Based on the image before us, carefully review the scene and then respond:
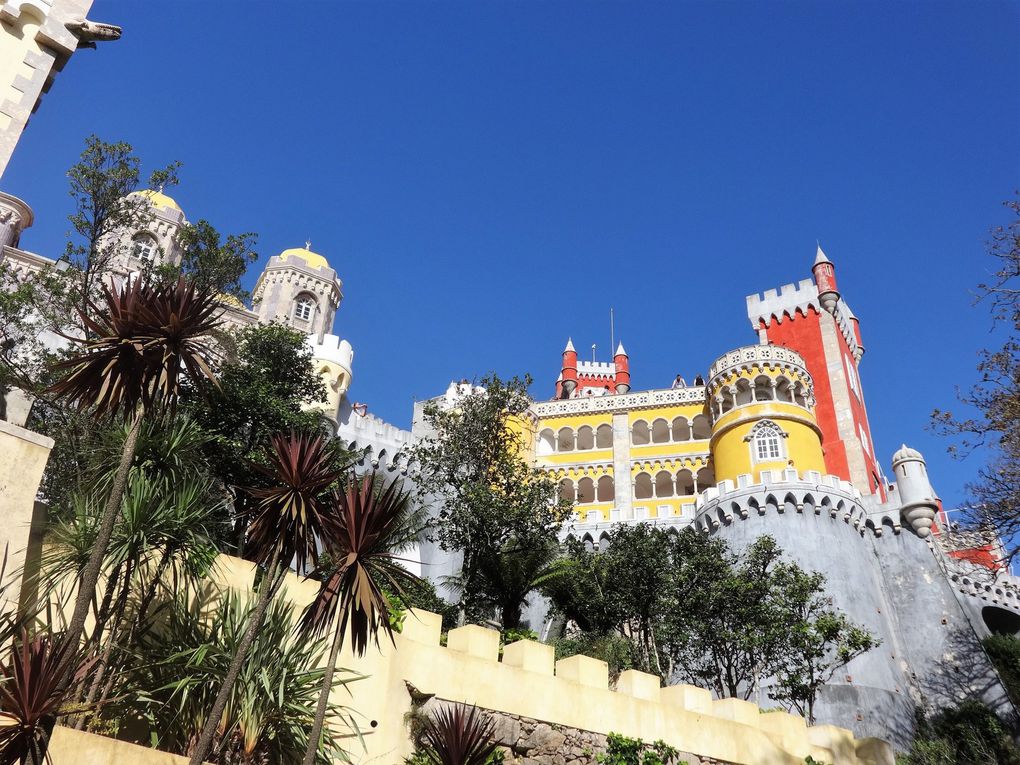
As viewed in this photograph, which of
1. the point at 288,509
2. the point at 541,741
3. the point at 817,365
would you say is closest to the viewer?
the point at 288,509

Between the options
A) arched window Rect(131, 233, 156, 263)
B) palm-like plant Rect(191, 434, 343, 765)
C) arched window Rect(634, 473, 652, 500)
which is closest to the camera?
palm-like plant Rect(191, 434, 343, 765)

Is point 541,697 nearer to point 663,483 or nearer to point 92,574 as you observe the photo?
point 92,574

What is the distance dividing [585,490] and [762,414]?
13668 mm

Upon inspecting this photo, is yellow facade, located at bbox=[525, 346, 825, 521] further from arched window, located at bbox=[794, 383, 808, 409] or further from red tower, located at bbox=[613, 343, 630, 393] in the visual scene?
red tower, located at bbox=[613, 343, 630, 393]

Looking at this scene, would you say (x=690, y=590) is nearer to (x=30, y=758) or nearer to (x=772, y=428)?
(x=772, y=428)

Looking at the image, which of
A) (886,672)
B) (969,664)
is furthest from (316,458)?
(969,664)

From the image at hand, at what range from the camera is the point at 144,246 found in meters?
47.3

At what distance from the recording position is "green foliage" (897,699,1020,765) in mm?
27844

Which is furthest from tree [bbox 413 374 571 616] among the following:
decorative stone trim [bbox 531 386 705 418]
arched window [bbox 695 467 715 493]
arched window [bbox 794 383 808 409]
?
decorative stone trim [bbox 531 386 705 418]

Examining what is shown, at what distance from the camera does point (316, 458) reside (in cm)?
1155

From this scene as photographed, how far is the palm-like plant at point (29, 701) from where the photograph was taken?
346 inches

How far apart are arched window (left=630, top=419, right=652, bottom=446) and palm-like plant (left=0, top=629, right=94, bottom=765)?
4711 centimetres

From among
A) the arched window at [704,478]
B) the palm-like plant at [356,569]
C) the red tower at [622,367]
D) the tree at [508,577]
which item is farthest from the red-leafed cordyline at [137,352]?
the red tower at [622,367]

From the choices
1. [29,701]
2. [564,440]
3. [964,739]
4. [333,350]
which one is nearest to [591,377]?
[564,440]
